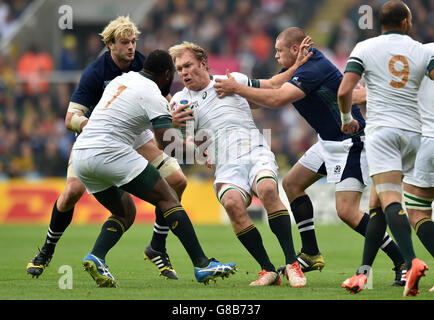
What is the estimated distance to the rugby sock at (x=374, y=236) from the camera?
6785 mm

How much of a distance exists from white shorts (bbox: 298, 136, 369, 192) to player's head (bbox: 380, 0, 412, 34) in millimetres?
1550

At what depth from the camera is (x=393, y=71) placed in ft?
21.7

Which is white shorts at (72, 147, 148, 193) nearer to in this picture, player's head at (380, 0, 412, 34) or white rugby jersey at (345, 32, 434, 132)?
white rugby jersey at (345, 32, 434, 132)

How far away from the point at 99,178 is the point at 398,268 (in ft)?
10.1

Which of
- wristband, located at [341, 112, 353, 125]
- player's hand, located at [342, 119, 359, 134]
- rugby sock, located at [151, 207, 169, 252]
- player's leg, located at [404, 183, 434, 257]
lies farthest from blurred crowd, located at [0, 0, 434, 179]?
wristband, located at [341, 112, 353, 125]

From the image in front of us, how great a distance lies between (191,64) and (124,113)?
39.6 inches

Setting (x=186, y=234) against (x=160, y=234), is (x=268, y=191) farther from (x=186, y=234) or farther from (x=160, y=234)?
(x=160, y=234)

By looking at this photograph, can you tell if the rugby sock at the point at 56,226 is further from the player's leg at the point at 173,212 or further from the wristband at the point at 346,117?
the wristband at the point at 346,117

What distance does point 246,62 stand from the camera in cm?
2038

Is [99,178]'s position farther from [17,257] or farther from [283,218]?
[17,257]

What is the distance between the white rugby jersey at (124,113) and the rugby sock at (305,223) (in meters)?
2.03

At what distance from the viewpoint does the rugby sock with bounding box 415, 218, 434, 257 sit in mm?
6773

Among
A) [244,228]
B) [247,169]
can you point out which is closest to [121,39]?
[247,169]

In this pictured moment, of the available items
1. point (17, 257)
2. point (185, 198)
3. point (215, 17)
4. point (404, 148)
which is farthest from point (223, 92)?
point (215, 17)
